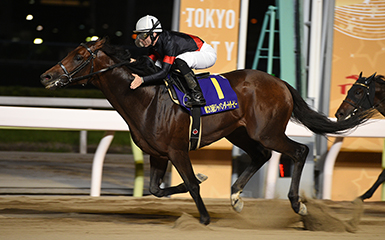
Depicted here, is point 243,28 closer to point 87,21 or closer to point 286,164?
point 286,164

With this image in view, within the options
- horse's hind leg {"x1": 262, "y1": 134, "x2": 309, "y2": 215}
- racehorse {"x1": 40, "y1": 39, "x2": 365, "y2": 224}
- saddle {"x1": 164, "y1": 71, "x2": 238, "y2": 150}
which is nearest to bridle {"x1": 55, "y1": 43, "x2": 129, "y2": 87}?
racehorse {"x1": 40, "y1": 39, "x2": 365, "y2": 224}

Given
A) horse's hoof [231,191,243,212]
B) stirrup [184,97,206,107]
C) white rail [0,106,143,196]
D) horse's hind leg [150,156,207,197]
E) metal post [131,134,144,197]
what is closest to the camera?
stirrup [184,97,206,107]

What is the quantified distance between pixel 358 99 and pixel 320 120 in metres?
0.76

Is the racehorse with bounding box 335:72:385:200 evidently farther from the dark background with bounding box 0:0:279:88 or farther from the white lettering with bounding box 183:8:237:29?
the dark background with bounding box 0:0:279:88

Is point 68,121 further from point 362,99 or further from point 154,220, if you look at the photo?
point 362,99

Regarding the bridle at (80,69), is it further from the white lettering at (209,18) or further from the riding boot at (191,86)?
the white lettering at (209,18)

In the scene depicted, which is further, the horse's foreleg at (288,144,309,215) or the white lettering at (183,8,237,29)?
the white lettering at (183,8,237,29)

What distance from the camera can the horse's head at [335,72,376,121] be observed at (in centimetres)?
441

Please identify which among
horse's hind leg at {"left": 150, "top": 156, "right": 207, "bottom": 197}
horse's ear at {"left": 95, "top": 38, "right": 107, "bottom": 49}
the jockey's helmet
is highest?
the jockey's helmet

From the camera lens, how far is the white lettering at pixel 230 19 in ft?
15.7

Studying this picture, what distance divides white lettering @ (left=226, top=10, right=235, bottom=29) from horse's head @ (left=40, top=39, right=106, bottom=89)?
1821 mm

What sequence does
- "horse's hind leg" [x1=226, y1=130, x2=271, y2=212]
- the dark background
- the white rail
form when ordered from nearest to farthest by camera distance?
"horse's hind leg" [x1=226, y1=130, x2=271, y2=212], the white rail, the dark background

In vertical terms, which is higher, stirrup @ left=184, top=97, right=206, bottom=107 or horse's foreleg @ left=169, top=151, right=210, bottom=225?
stirrup @ left=184, top=97, right=206, bottom=107

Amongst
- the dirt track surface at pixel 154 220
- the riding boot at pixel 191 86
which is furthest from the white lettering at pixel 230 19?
the dirt track surface at pixel 154 220
